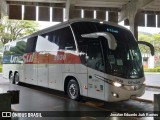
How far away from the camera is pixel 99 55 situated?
8.83m

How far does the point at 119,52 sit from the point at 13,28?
2777cm

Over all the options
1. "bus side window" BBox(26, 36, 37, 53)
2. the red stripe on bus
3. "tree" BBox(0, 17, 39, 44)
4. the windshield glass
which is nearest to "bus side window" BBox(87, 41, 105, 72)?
the windshield glass

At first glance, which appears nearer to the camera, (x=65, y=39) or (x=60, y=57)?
(x=65, y=39)

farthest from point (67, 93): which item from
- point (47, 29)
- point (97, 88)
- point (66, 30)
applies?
point (47, 29)

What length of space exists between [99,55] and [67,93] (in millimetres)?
2730

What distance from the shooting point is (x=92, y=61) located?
358 inches

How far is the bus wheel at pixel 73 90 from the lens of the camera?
9.92 m

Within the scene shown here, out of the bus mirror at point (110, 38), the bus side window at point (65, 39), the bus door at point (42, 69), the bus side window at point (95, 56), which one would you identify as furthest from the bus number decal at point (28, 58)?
the bus mirror at point (110, 38)

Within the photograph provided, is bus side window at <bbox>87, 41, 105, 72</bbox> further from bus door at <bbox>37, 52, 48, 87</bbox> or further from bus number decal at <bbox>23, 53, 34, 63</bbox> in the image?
bus number decal at <bbox>23, 53, 34, 63</bbox>

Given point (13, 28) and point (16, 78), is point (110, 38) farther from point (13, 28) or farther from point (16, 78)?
point (13, 28)

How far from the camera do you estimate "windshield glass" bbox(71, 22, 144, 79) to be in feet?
Answer: 28.3

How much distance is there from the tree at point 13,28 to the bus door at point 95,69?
26536mm

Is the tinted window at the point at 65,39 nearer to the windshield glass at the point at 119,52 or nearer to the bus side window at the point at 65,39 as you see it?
the bus side window at the point at 65,39

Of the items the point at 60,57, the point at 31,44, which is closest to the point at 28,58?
the point at 31,44
